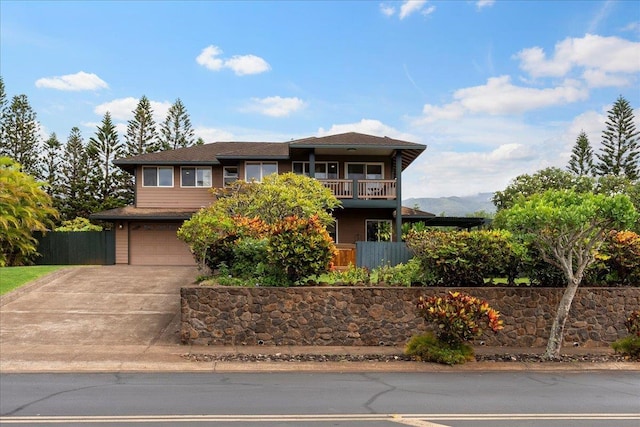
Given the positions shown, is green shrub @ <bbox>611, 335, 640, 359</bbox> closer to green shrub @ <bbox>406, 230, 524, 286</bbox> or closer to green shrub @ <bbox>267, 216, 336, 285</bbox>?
green shrub @ <bbox>406, 230, 524, 286</bbox>

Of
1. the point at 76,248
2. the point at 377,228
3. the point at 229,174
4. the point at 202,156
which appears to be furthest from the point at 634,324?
the point at 76,248

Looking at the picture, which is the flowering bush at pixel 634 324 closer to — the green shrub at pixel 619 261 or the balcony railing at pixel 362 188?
the green shrub at pixel 619 261

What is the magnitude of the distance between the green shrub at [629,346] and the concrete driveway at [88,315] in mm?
9868

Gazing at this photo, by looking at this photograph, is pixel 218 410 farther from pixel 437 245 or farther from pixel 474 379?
pixel 437 245

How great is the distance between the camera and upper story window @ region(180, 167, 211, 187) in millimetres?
29998

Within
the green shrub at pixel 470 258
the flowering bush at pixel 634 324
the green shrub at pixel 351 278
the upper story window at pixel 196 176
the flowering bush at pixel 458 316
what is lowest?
the flowering bush at pixel 634 324

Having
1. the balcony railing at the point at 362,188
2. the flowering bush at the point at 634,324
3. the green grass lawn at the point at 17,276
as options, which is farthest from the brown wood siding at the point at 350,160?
the flowering bush at the point at 634,324

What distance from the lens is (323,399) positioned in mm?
8031

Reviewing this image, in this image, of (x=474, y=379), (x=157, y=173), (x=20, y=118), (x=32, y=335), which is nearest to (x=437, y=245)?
(x=474, y=379)

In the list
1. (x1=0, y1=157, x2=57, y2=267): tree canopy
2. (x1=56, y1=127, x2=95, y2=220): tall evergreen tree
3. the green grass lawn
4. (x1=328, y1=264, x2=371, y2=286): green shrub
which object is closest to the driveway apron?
the green grass lawn

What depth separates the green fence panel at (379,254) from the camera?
20.9 meters

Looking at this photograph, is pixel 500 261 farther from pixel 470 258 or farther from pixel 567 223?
pixel 567 223

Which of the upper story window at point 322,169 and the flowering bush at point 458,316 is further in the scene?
the upper story window at point 322,169

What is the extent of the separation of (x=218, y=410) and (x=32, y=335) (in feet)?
27.3
